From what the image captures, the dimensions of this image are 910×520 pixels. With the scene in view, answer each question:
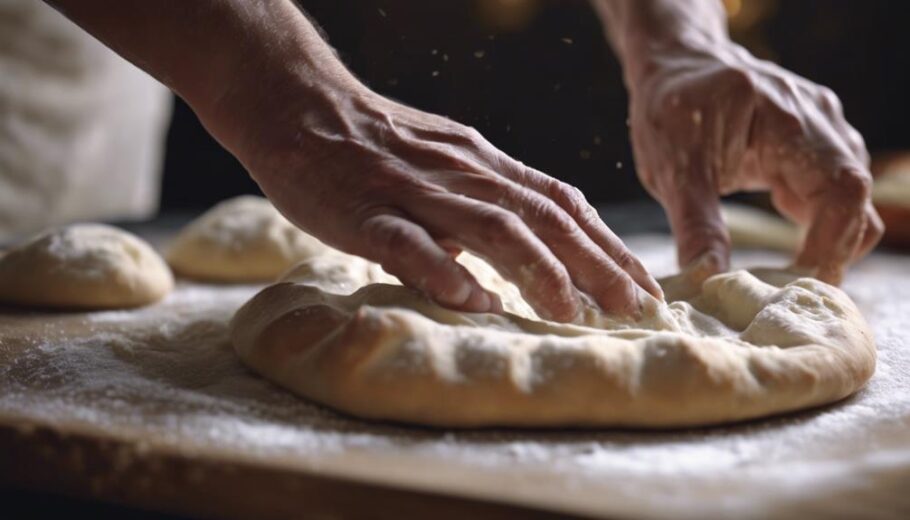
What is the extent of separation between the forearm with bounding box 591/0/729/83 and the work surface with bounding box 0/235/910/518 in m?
1.03

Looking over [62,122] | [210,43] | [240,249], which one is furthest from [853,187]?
[62,122]

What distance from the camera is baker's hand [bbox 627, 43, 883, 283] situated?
2006mm

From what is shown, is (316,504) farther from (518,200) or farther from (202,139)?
(202,139)

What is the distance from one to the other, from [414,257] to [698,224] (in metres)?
0.89

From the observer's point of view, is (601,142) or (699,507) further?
(601,142)

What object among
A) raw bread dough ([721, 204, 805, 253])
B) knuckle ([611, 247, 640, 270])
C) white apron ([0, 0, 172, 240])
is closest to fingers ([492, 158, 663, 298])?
knuckle ([611, 247, 640, 270])

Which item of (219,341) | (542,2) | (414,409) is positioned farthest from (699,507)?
(542,2)

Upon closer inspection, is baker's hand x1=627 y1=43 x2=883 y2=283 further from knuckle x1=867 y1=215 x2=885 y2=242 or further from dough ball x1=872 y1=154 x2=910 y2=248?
dough ball x1=872 y1=154 x2=910 y2=248

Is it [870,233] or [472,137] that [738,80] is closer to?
[870,233]

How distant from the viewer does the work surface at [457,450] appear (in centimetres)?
104

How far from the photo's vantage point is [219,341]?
5.69 feet

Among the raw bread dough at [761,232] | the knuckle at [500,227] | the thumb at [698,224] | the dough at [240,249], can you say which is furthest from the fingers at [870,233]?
the dough at [240,249]

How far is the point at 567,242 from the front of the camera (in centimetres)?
142

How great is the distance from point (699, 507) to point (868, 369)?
0.57m
